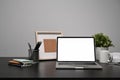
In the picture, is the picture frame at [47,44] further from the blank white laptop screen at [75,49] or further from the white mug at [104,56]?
the white mug at [104,56]

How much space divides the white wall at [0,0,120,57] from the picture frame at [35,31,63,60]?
25cm

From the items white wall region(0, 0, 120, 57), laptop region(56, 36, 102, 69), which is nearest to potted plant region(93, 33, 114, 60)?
laptop region(56, 36, 102, 69)

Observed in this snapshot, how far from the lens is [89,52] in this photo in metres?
1.46

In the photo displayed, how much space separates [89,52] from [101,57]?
138 mm

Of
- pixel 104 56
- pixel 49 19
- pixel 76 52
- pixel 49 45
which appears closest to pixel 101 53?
pixel 104 56

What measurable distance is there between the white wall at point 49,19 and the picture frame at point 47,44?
0.82 feet

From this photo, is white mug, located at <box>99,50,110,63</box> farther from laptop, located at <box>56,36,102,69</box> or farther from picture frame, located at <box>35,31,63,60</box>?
picture frame, located at <box>35,31,63,60</box>

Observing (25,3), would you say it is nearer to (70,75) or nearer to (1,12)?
(1,12)

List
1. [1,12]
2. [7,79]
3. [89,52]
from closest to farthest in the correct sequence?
[7,79]
[89,52]
[1,12]

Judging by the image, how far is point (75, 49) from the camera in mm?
1481

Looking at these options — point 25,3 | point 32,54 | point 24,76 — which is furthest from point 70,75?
point 25,3

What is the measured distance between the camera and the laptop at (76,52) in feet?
4.70

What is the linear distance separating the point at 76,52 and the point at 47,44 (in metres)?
0.33

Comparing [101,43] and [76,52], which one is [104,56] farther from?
[76,52]
